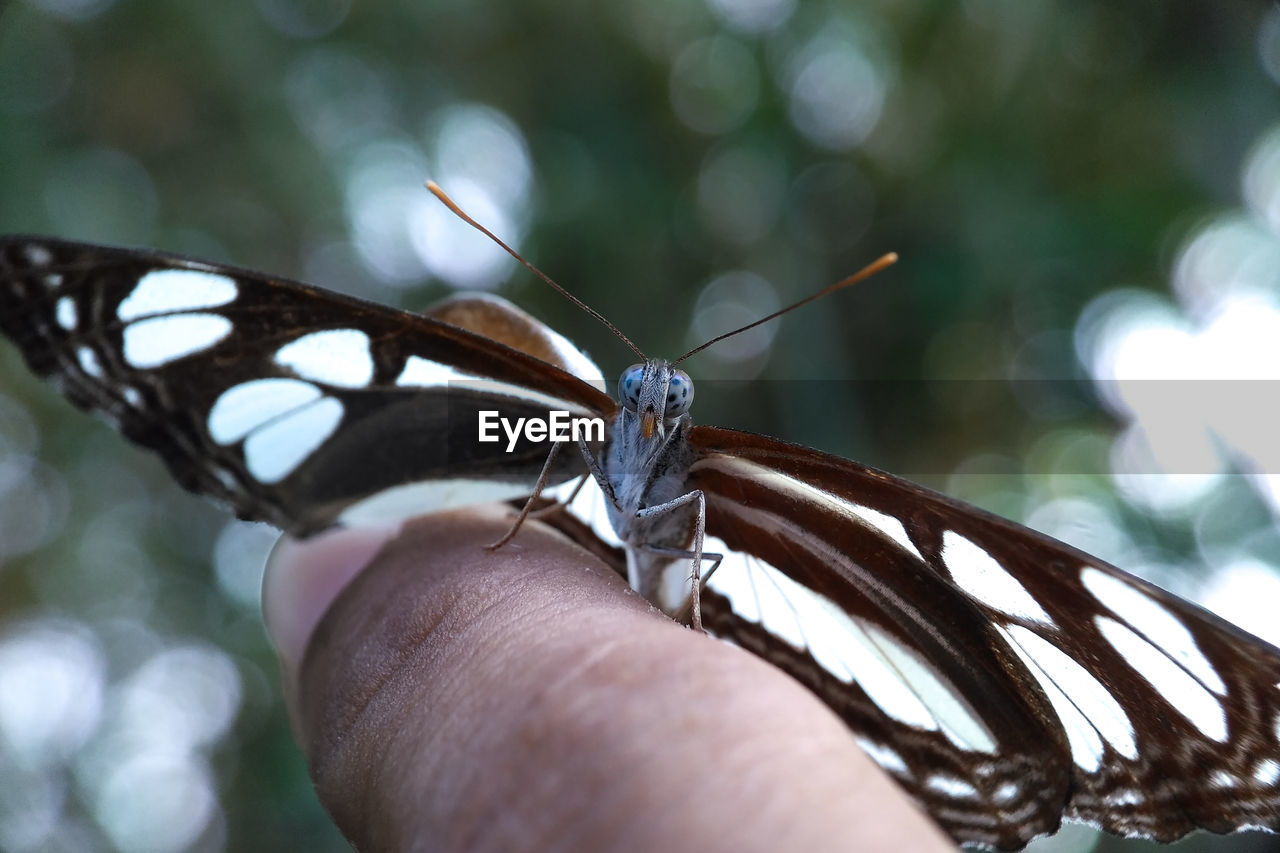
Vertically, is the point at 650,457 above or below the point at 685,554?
above

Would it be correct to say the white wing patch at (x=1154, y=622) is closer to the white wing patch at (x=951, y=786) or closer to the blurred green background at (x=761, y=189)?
the white wing patch at (x=951, y=786)

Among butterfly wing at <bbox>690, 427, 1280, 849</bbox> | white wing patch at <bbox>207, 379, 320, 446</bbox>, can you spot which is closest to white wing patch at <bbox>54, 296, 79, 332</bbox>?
white wing patch at <bbox>207, 379, 320, 446</bbox>

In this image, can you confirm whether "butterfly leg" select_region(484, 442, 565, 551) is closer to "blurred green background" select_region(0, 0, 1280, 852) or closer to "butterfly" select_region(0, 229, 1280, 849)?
"butterfly" select_region(0, 229, 1280, 849)

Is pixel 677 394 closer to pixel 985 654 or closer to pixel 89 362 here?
pixel 985 654

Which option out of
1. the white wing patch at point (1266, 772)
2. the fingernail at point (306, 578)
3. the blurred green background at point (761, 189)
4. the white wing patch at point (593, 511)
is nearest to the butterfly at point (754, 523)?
the white wing patch at point (1266, 772)

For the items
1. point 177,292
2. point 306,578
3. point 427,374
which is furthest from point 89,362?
point 306,578

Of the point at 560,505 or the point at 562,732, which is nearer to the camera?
the point at 562,732

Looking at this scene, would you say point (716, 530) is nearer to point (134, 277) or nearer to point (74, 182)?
point (134, 277)
